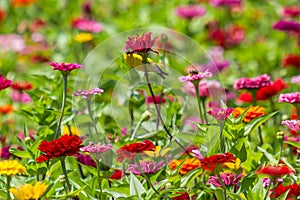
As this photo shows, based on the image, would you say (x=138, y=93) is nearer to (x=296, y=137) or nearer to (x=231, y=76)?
(x=296, y=137)

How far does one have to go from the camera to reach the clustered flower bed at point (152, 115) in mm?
1693

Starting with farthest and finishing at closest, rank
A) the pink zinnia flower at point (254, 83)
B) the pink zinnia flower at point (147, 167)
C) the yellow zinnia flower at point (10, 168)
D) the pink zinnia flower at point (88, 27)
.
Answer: the pink zinnia flower at point (88, 27) → the pink zinnia flower at point (254, 83) → the pink zinnia flower at point (147, 167) → the yellow zinnia flower at point (10, 168)

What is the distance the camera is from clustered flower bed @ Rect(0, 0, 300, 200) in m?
1.69

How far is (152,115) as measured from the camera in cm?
219

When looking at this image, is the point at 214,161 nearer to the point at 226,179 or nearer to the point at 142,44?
the point at 226,179

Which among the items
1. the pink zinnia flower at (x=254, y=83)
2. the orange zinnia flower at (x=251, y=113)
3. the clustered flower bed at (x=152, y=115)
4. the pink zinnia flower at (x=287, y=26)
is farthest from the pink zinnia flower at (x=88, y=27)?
the orange zinnia flower at (x=251, y=113)

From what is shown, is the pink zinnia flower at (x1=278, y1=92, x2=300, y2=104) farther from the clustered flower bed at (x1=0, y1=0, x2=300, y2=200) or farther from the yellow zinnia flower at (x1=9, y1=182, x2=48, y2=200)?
the yellow zinnia flower at (x1=9, y1=182, x2=48, y2=200)

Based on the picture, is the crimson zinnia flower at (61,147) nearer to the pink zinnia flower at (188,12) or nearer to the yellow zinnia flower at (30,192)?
the yellow zinnia flower at (30,192)

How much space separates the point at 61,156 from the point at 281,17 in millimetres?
2624

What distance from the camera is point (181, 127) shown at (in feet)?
7.20

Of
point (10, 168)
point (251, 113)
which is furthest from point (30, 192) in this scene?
point (251, 113)

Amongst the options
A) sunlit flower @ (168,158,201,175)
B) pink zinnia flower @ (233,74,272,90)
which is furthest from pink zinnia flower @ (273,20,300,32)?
sunlit flower @ (168,158,201,175)

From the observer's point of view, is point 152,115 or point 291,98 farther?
point 152,115

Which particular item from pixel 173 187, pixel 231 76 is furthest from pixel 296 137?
pixel 231 76
